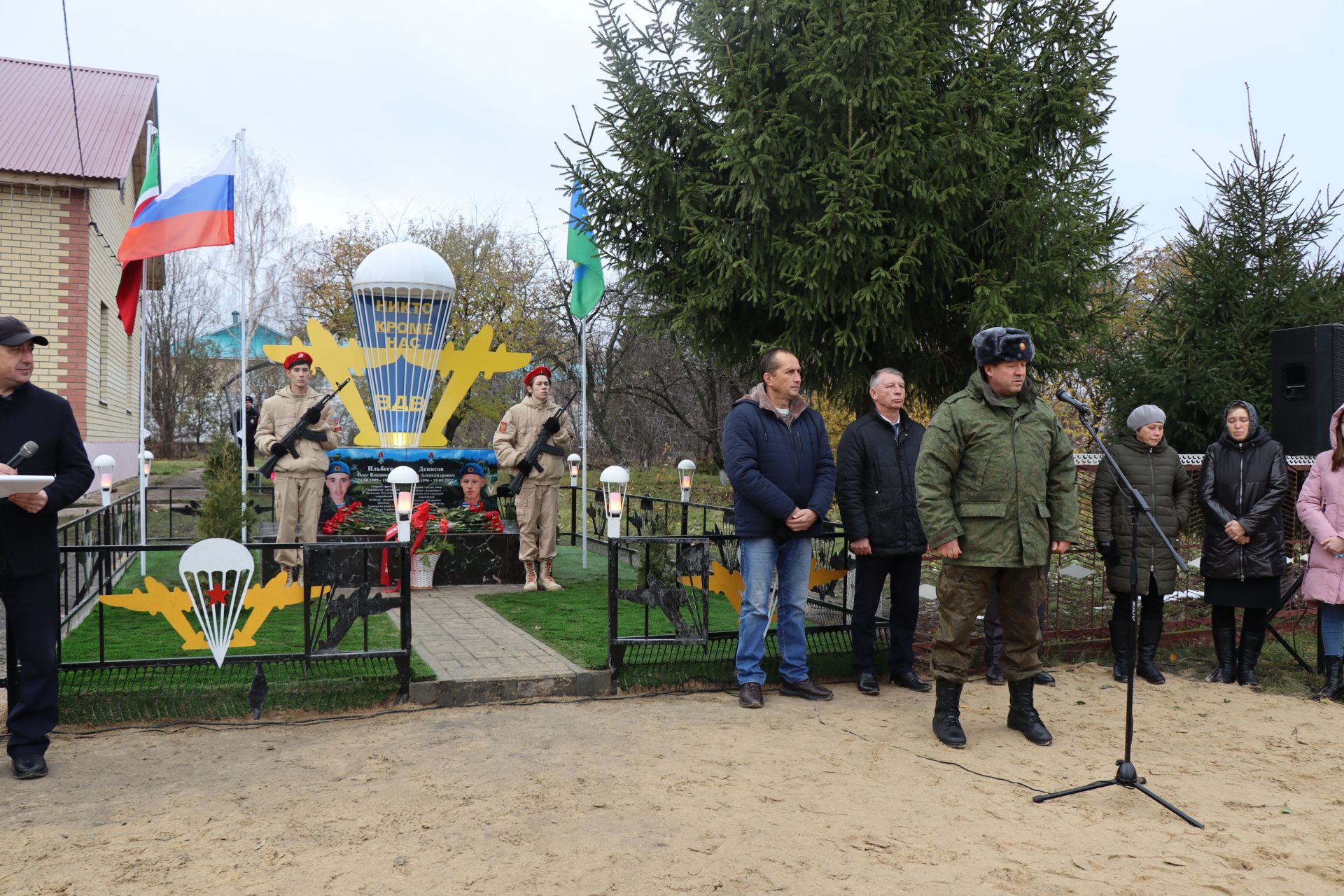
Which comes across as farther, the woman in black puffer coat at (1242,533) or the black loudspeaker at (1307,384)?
the black loudspeaker at (1307,384)

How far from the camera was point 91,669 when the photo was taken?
467 cm

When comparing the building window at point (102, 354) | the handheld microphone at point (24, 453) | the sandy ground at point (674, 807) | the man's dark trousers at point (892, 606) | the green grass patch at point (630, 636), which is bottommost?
the sandy ground at point (674, 807)

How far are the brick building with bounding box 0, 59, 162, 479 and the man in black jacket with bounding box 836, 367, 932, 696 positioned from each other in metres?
11.0

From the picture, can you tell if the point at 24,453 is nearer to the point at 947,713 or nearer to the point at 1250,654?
the point at 947,713

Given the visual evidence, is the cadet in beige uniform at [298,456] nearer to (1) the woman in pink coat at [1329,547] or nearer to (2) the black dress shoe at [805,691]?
(2) the black dress shoe at [805,691]

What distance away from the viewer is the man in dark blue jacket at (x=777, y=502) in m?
5.15

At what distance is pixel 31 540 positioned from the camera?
160 inches

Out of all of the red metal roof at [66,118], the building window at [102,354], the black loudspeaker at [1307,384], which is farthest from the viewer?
the building window at [102,354]

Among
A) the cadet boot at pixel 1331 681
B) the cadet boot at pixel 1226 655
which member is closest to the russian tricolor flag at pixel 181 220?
the cadet boot at pixel 1226 655

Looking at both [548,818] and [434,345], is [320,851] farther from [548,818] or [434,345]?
[434,345]

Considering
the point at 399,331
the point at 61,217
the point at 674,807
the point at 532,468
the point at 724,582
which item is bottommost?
the point at 674,807

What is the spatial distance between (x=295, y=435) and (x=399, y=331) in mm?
2928

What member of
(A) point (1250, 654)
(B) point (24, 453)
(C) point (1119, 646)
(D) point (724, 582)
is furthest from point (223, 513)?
(A) point (1250, 654)

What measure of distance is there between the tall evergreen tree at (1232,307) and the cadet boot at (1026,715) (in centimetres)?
627
